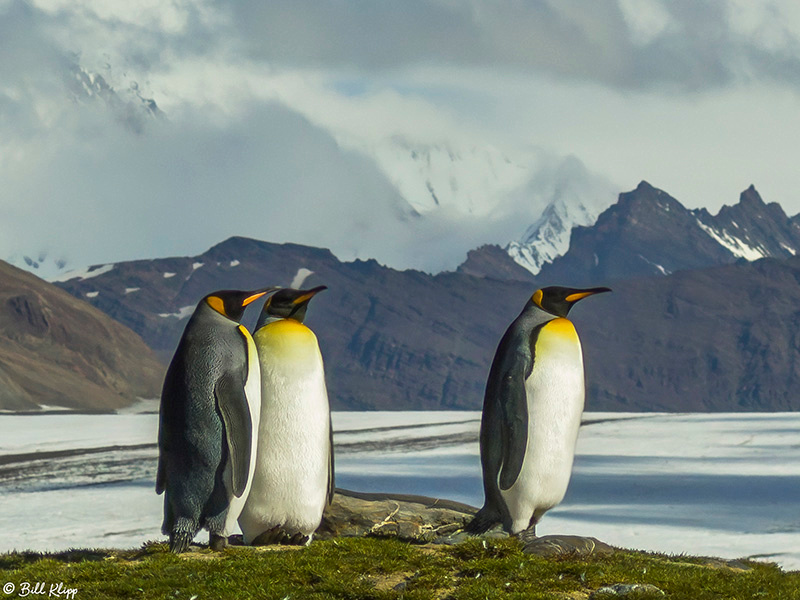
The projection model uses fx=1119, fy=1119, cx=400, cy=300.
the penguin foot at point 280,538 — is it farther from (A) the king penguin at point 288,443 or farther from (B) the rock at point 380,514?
(B) the rock at point 380,514

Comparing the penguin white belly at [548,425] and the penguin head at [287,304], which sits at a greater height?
the penguin head at [287,304]

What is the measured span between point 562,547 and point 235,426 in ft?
11.2

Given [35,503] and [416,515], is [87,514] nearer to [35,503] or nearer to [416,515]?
[35,503]

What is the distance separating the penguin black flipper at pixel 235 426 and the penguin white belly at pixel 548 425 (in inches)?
112

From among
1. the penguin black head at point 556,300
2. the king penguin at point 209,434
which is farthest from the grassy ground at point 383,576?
→ the penguin black head at point 556,300

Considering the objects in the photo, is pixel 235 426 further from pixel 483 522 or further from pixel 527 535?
pixel 527 535

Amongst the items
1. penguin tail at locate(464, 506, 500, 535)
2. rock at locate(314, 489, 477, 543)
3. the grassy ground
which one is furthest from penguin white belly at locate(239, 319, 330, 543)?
penguin tail at locate(464, 506, 500, 535)

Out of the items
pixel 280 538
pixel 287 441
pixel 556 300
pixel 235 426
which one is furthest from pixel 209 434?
pixel 556 300

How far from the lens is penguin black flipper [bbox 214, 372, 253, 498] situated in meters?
11.1

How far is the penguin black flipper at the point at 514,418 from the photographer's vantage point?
39.1 feet

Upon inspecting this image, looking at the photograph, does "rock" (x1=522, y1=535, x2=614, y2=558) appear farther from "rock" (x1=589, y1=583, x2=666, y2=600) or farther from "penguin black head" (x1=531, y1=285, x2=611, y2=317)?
"penguin black head" (x1=531, y1=285, x2=611, y2=317)

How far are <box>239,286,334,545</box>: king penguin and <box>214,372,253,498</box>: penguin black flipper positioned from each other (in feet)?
2.08

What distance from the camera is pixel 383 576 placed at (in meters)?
9.84

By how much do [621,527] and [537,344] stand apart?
617 inches
